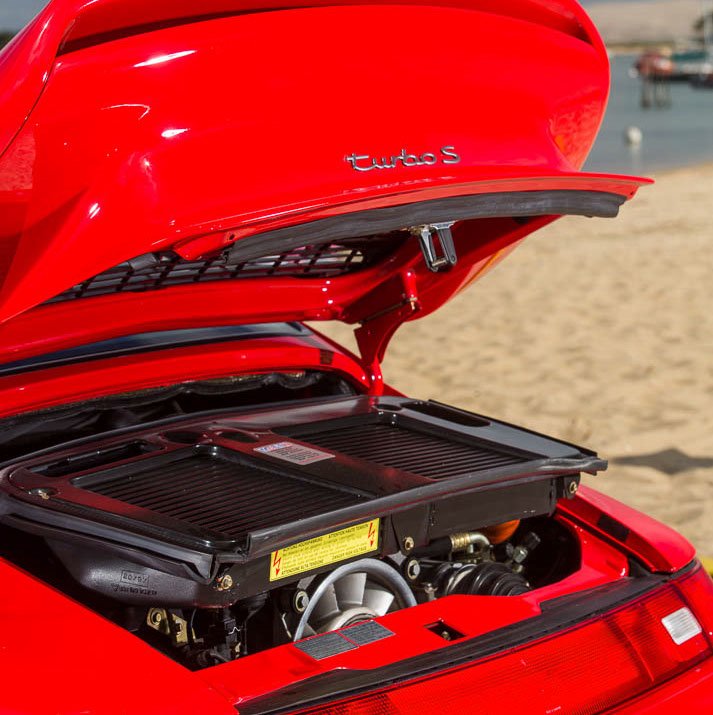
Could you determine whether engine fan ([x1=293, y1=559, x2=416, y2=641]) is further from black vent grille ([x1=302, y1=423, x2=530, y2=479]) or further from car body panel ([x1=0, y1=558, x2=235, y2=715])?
car body panel ([x1=0, y1=558, x2=235, y2=715])

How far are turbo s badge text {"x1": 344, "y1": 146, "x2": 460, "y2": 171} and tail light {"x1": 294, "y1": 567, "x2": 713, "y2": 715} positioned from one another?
3.23 feet

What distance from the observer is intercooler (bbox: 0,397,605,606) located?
6.62ft

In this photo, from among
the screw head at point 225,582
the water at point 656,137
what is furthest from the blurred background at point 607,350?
the water at point 656,137

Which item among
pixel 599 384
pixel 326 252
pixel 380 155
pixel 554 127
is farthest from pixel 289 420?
pixel 599 384

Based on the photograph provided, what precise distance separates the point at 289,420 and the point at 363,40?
96 cm

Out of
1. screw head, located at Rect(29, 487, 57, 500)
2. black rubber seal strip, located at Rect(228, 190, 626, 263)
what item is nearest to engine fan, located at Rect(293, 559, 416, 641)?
screw head, located at Rect(29, 487, 57, 500)

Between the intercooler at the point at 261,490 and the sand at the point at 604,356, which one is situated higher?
the intercooler at the point at 261,490

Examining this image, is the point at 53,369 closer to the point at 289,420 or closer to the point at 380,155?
the point at 289,420

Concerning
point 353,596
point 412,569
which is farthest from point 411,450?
point 353,596

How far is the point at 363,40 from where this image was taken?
88.0 inches

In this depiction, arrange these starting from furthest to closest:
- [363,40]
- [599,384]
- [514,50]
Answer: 1. [599,384]
2. [514,50]
3. [363,40]

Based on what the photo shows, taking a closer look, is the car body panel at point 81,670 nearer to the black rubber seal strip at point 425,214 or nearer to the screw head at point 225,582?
the screw head at point 225,582

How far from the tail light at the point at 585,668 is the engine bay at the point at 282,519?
0.59 feet

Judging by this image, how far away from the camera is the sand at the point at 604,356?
17.7 feet
